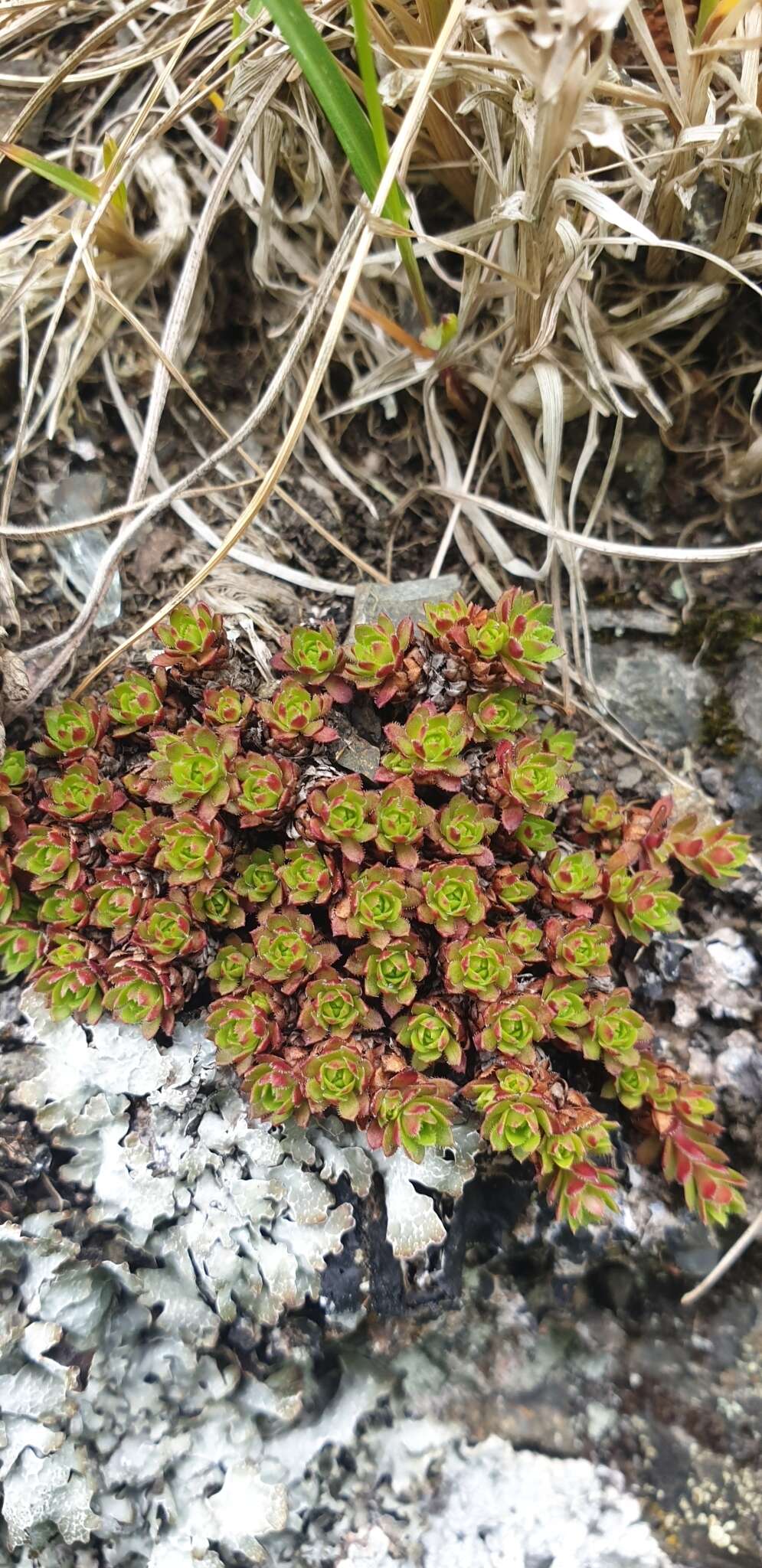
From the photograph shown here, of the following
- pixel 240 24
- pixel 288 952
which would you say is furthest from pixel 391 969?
pixel 240 24

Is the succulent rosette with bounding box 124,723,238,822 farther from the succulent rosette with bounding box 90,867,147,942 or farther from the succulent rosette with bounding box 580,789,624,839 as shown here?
the succulent rosette with bounding box 580,789,624,839

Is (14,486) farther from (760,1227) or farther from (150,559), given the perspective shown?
(760,1227)

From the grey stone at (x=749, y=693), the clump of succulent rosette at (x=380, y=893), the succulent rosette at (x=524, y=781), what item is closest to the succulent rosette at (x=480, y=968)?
the clump of succulent rosette at (x=380, y=893)

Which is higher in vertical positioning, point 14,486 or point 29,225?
point 29,225

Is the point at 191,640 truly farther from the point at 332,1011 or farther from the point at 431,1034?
the point at 431,1034

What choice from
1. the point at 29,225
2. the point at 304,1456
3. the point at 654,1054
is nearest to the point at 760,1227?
the point at 654,1054

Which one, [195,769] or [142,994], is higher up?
[195,769]

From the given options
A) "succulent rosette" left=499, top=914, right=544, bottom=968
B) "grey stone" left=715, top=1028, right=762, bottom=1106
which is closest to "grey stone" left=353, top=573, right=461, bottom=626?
"succulent rosette" left=499, top=914, right=544, bottom=968
